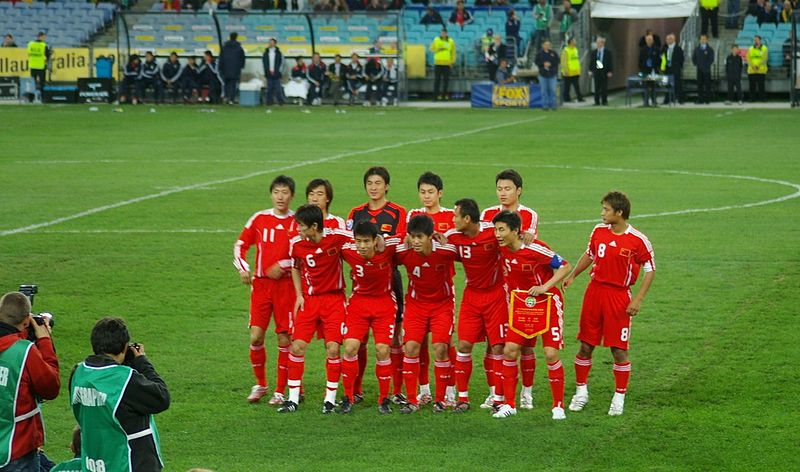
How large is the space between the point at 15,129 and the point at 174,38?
13.8m

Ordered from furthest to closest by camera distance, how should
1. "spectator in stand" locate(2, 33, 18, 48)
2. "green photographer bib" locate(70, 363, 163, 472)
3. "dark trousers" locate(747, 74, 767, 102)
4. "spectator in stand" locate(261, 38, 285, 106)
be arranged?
"spectator in stand" locate(2, 33, 18, 48), "spectator in stand" locate(261, 38, 285, 106), "dark trousers" locate(747, 74, 767, 102), "green photographer bib" locate(70, 363, 163, 472)

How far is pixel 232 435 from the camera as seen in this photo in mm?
9922

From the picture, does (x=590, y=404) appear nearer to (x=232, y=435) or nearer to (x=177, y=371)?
(x=232, y=435)

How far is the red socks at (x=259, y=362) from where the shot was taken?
11.0 meters

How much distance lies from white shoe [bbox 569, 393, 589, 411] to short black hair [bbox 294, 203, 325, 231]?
2.53 meters

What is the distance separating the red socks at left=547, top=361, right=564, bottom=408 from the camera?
405 inches

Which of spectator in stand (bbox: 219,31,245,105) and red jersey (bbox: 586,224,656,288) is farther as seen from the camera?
spectator in stand (bbox: 219,31,245,105)

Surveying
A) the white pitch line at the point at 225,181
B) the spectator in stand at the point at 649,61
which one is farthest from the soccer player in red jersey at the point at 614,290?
the spectator in stand at the point at 649,61

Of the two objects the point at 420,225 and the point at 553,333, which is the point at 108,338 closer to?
the point at 420,225

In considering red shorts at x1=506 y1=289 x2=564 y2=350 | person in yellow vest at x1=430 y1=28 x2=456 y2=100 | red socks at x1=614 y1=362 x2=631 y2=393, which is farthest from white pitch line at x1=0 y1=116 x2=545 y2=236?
red socks at x1=614 y1=362 x2=631 y2=393

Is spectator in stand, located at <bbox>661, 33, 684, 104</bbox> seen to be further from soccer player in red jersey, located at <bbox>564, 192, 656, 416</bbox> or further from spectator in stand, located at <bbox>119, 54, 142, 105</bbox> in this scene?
soccer player in red jersey, located at <bbox>564, 192, 656, 416</bbox>

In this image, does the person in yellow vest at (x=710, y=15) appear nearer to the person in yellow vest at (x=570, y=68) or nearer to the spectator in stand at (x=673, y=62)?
the spectator in stand at (x=673, y=62)

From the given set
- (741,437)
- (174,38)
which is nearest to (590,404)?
(741,437)

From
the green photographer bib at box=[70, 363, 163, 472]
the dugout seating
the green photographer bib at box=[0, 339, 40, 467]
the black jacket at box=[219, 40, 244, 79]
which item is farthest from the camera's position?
the dugout seating
